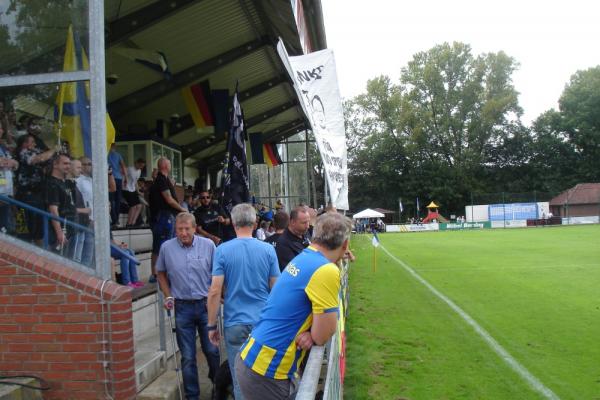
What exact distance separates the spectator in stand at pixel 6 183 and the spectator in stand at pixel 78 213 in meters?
0.45

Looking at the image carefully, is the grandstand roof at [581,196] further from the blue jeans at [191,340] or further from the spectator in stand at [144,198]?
the blue jeans at [191,340]

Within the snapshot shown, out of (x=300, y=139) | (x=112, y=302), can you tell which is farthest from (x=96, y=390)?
(x=300, y=139)

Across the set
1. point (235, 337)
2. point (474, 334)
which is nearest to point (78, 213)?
point (235, 337)

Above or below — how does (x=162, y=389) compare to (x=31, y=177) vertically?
below

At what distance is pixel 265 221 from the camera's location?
48.0 feet

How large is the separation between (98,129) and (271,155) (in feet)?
70.5

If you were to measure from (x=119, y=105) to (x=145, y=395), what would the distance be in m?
11.0

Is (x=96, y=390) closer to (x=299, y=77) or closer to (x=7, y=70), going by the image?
(x=7, y=70)

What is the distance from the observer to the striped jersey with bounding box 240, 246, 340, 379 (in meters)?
2.97

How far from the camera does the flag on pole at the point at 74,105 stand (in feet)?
15.8

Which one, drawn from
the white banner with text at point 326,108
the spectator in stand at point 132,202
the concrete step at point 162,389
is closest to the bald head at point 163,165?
the white banner with text at point 326,108

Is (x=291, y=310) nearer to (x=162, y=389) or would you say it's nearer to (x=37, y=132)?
(x=162, y=389)

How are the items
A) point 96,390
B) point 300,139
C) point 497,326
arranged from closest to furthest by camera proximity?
1. point 96,390
2. point 497,326
3. point 300,139

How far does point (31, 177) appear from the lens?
190 inches
